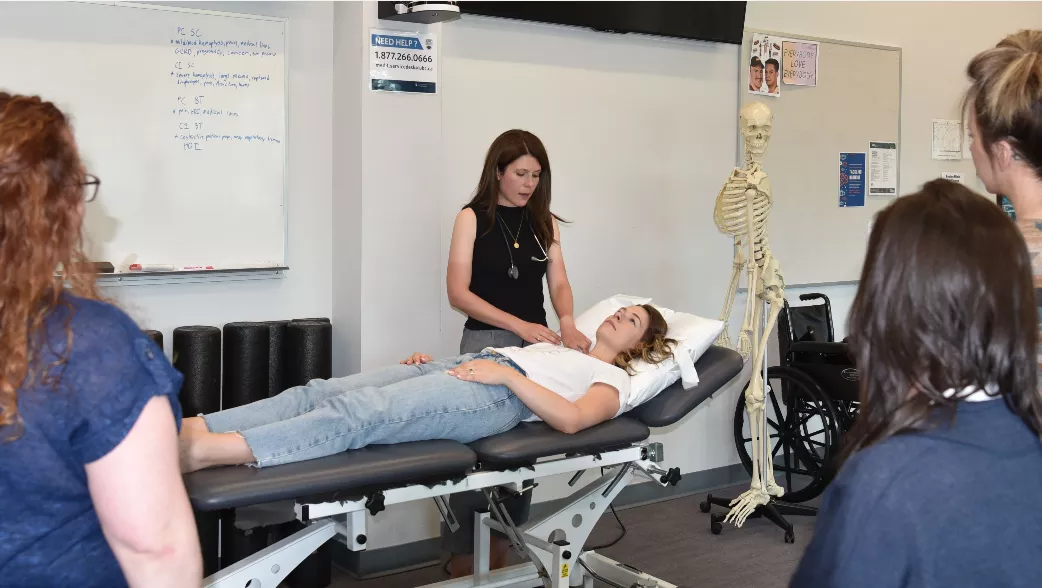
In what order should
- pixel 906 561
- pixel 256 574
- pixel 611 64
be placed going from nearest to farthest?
pixel 906 561 < pixel 256 574 < pixel 611 64

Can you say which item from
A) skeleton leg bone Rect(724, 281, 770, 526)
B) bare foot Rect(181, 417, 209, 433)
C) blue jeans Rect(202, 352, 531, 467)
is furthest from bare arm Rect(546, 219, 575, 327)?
bare foot Rect(181, 417, 209, 433)

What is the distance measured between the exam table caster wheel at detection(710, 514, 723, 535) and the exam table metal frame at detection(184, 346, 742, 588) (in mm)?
815

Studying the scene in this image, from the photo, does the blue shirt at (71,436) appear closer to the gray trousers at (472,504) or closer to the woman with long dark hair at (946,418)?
the woman with long dark hair at (946,418)

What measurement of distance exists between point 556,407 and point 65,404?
55.8 inches

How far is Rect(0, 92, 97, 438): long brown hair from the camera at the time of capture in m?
1.05

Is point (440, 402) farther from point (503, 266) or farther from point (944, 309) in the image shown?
point (944, 309)

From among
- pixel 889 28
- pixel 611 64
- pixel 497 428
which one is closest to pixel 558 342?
pixel 497 428

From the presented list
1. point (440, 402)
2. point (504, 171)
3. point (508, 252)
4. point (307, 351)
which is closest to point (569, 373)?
point (440, 402)

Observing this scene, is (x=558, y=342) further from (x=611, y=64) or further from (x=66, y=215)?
(x=66, y=215)

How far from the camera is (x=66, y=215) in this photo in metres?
1.11

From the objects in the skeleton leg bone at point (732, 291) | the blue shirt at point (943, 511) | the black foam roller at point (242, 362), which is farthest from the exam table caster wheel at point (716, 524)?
the blue shirt at point (943, 511)

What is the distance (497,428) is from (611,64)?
6.29 ft

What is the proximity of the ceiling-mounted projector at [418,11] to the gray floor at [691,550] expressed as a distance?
5.74 feet

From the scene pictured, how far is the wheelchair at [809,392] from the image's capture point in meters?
3.73
